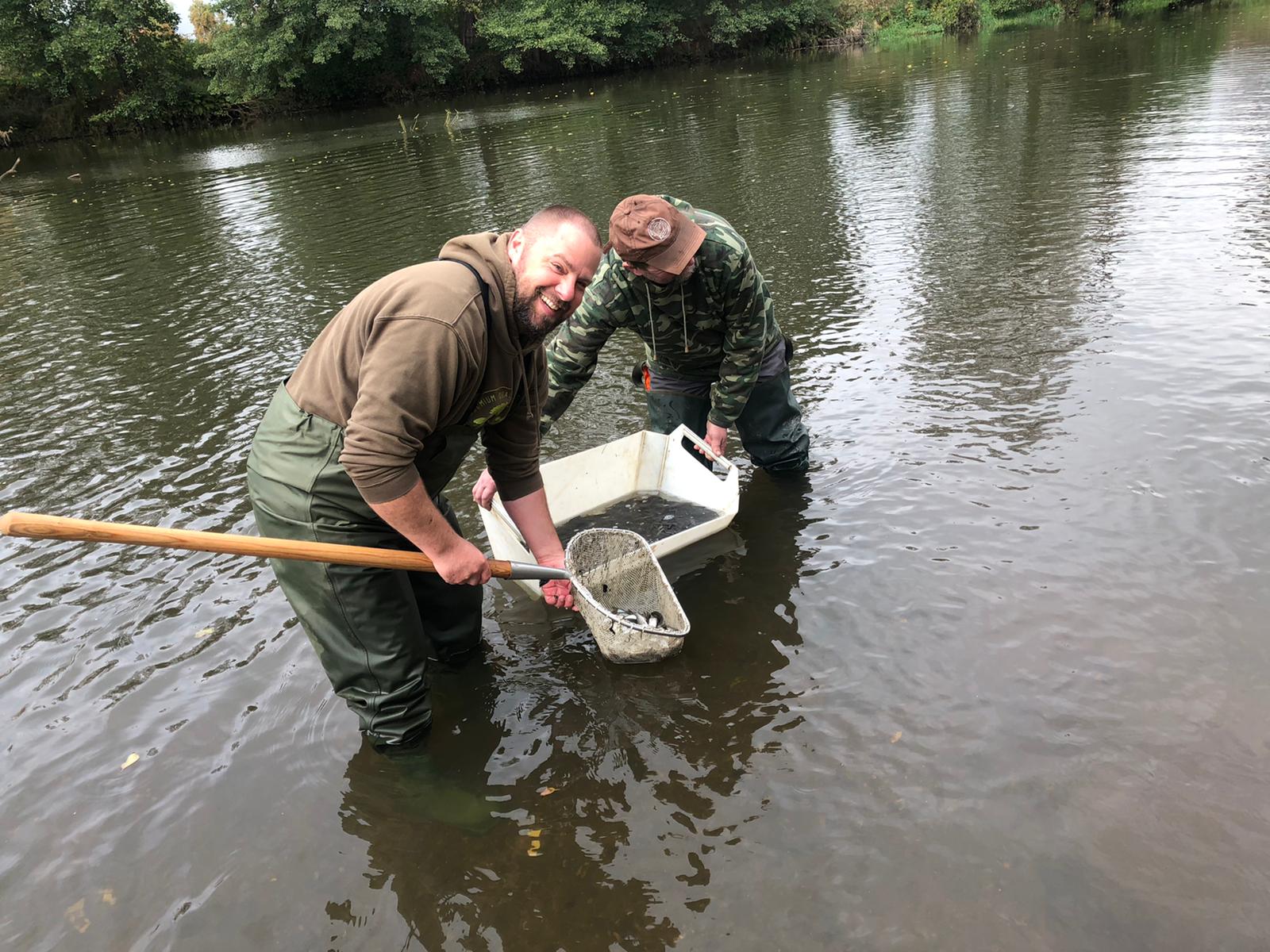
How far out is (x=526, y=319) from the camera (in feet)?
9.09

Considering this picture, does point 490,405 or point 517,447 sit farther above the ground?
point 490,405

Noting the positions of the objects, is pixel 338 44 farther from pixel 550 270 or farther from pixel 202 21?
pixel 550 270

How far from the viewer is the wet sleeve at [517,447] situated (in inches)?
130

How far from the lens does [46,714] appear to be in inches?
163

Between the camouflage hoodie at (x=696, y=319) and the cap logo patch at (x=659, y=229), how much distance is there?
36cm

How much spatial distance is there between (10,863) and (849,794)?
3.32 metres

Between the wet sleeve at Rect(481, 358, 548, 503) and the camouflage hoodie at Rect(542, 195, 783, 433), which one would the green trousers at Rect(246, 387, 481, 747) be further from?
the camouflage hoodie at Rect(542, 195, 783, 433)

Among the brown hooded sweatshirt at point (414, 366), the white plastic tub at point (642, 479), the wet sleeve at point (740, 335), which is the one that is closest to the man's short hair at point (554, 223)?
the brown hooded sweatshirt at point (414, 366)

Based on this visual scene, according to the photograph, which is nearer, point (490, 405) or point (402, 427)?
point (402, 427)

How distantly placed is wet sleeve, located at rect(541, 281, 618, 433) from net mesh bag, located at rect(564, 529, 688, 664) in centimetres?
74

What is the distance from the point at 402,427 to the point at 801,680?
7.61 feet

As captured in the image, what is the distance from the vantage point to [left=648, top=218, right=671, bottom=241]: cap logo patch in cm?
392

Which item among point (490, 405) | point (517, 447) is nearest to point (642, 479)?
point (517, 447)

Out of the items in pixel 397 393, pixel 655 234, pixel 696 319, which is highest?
pixel 655 234
